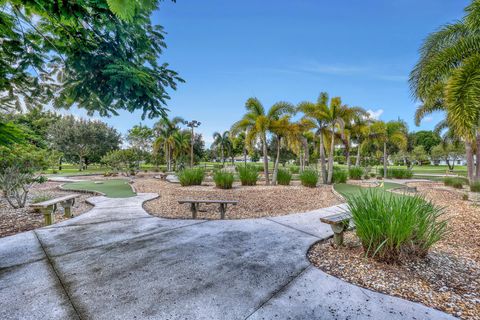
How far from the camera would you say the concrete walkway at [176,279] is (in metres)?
1.91

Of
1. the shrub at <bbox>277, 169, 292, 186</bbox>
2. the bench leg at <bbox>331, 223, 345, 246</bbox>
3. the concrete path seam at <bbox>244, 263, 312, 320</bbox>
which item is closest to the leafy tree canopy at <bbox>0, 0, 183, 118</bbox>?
the concrete path seam at <bbox>244, 263, 312, 320</bbox>

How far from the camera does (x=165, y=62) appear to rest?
4.05 meters

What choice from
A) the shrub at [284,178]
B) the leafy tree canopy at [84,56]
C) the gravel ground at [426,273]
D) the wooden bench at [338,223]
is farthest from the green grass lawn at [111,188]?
the gravel ground at [426,273]

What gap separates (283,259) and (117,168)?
21598 millimetres

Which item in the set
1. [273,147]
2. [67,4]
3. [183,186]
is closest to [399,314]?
[67,4]

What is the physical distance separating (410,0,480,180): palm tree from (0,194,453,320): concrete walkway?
4.45 meters

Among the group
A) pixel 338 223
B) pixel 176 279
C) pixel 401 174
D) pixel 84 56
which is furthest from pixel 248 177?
pixel 401 174

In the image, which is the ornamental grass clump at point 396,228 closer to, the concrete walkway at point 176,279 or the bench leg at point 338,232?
the bench leg at point 338,232

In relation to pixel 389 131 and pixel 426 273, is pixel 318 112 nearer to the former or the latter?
pixel 389 131

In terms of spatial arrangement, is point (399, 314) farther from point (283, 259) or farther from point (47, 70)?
point (47, 70)

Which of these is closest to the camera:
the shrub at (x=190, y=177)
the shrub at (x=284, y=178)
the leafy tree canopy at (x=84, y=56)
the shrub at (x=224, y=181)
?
the leafy tree canopy at (x=84, y=56)

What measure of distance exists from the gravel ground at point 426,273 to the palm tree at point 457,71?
9.89 feet

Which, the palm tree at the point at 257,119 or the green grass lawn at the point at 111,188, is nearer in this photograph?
the green grass lawn at the point at 111,188

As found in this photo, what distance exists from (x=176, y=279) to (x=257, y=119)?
1059 cm
